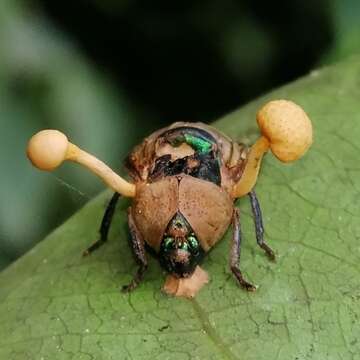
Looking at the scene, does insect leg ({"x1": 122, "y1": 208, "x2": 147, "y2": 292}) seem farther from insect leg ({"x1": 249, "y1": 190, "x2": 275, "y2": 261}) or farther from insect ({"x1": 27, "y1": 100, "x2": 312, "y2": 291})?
insect leg ({"x1": 249, "y1": 190, "x2": 275, "y2": 261})

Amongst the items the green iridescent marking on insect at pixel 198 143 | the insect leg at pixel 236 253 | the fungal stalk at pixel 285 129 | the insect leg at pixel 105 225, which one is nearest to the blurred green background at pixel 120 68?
the insect leg at pixel 105 225

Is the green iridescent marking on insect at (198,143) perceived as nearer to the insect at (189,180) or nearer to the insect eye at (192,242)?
the insect at (189,180)

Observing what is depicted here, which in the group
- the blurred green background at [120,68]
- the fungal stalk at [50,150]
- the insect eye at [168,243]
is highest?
the fungal stalk at [50,150]

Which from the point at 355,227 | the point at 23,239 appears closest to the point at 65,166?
the point at 23,239

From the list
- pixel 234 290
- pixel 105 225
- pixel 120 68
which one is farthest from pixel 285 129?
pixel 120 68

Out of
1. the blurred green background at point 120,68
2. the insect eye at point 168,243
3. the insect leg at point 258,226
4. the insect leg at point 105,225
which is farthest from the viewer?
the blurred green background at point 120,68

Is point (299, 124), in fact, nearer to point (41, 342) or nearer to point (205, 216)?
point (205, 216)
